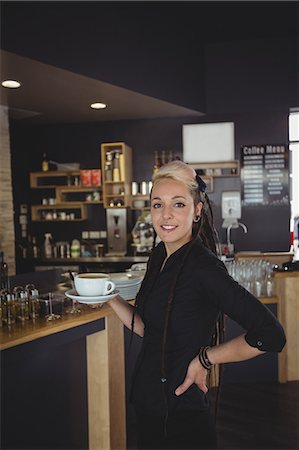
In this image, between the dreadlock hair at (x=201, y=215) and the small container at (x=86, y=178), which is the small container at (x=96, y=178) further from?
the dreadlock hair at (x=201, y=215)

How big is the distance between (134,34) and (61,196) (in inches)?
110

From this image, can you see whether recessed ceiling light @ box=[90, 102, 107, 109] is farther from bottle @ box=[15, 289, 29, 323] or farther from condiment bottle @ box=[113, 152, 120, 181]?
bottle @ box=[15, 289, 29, 323]

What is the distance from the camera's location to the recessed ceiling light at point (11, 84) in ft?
14.6

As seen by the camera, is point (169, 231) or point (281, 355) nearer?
point (169, 231)

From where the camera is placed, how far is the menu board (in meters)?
6.41

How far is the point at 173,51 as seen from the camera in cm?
559

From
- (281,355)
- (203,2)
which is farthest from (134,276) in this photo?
(203,2)

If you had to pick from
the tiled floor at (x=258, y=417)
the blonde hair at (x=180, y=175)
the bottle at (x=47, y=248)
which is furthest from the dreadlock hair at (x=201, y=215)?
the bottle at (x=47, y=248)

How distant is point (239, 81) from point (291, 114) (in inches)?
35.9

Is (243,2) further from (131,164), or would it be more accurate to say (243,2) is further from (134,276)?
(134,276)

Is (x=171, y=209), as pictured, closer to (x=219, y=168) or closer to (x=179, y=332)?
(x=179, y=332)

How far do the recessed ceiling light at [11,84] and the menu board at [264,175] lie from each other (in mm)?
3204

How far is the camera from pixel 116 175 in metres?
6.49

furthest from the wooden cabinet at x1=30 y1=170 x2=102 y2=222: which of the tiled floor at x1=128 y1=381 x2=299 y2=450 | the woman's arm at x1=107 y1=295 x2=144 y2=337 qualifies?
the woman's arm at x1=107 y1=295 x2=144 y2=337
